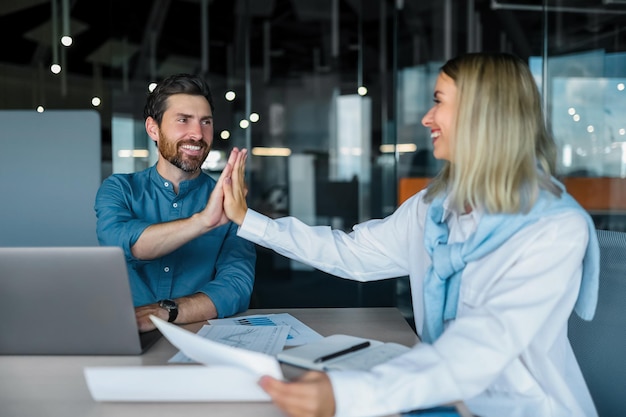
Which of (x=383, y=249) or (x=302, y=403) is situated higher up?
(x=383, y=249)

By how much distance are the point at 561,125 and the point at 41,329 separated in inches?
174

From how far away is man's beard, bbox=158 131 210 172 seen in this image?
7.66 ft

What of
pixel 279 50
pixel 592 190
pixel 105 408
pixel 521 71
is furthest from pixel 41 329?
pixel 279 50

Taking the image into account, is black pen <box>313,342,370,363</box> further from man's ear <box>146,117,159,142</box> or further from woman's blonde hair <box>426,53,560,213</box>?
man's ear <box>146,117,159,142</box>

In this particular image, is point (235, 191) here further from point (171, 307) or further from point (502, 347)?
point (502, 347)

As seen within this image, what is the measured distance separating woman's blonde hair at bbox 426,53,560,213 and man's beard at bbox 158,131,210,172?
43.2 inches

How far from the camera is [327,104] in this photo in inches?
234

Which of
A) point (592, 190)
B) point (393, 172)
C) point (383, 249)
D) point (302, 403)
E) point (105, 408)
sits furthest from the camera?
point (393, 172)

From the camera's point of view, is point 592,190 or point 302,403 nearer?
point 302,403

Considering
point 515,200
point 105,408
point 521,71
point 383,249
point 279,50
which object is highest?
point 279,50

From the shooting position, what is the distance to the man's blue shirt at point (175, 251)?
2.13 metres

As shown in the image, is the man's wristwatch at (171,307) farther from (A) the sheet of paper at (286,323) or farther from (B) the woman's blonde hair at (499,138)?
(B) the woman's blonde hair at (499,138)

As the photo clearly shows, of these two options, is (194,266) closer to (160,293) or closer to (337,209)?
(160,293)

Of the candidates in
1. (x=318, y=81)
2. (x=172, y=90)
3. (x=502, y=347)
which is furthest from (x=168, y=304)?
(x=318, y=81)
